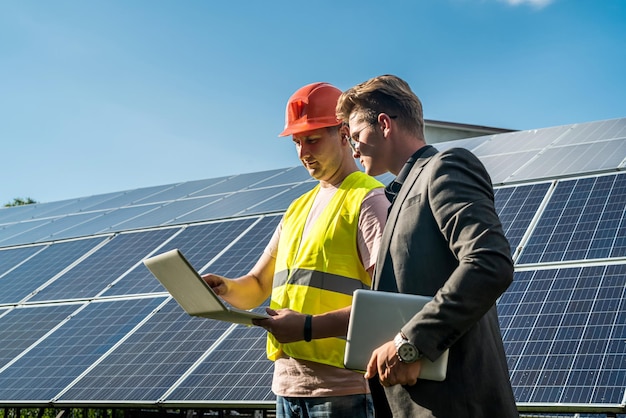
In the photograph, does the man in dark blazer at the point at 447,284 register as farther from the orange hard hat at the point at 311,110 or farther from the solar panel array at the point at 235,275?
the solar panel array at the point at 235,275

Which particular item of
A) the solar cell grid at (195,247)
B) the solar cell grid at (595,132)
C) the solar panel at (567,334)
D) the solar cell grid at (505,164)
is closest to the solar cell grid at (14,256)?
the solar cell grid at (195,247)

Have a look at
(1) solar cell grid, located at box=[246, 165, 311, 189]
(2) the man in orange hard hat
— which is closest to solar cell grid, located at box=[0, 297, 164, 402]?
(1) solar cell grid, located at box=[246, 165, 311, 189]

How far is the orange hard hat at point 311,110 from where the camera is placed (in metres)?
4.05

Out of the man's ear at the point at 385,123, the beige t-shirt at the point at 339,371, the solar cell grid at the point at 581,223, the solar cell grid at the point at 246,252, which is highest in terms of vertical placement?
the man's ear at the point at 385,123

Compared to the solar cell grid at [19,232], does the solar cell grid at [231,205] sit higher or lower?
higher

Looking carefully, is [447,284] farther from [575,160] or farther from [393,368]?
[575,160]

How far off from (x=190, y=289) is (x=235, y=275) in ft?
13.8

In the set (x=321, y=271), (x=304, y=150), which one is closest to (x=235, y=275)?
(x=304, y=150)

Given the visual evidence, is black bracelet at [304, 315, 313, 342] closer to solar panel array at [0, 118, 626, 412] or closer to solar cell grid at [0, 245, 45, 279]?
solar panel array at [0, 118, 626, 412]

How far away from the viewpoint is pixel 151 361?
724 cm

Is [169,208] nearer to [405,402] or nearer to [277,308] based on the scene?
[277,308]

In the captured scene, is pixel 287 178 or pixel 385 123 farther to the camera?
pixel 287 178

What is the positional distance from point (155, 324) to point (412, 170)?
5.18m

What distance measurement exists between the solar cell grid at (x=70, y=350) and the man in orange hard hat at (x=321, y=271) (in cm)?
384
